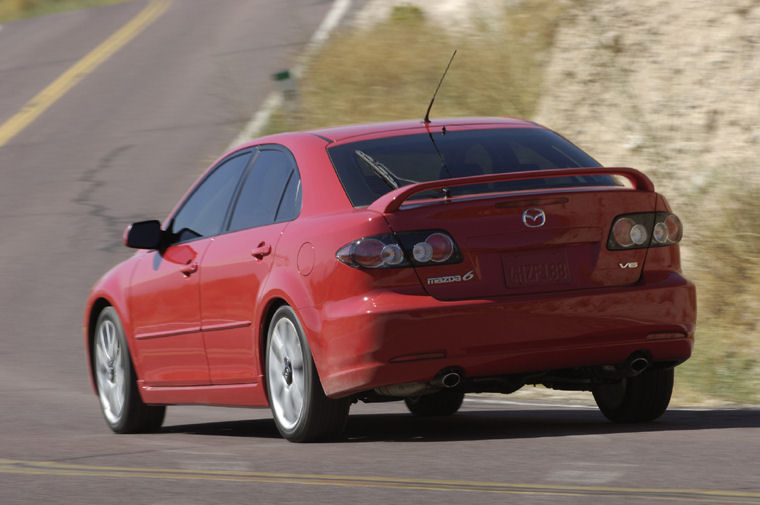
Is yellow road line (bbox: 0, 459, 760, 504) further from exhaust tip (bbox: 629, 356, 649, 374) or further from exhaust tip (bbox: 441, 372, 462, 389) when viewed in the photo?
exhaust tip (bbox: 629, 356, 649, 374)

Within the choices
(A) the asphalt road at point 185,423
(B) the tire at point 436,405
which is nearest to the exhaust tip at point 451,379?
(A) the asphalt road at point 185,423

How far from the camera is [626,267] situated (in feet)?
23.6

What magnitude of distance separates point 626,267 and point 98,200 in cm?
1299

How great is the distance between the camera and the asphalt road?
19.3 feet

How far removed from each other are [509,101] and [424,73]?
3645 millimetres

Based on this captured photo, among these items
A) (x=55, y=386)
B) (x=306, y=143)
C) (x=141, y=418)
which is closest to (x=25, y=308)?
(x=55, y=386)

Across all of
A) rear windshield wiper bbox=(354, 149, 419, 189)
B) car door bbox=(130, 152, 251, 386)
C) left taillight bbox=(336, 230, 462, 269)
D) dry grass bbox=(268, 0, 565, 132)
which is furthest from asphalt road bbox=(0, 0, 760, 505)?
dry grass bbox=(268, 0, 565, 132)

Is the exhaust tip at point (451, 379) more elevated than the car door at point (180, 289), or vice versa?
the exhaust tip at point (451, 379)

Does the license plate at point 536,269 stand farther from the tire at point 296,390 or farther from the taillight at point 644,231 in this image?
the tire at point 296,390

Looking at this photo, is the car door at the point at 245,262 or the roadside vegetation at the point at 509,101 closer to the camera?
the car door at the point at 245,262

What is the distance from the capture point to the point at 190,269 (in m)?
8.34

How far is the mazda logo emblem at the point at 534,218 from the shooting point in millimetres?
6973

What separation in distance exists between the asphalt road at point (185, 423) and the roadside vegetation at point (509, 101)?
1.12 metres

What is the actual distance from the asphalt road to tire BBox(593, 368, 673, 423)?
21 cm
